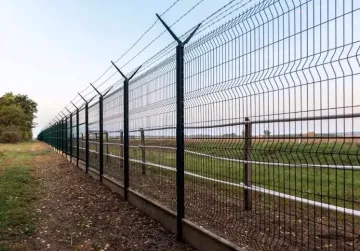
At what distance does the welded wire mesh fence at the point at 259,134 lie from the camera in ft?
8.92

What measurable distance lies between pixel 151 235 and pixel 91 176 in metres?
6.80

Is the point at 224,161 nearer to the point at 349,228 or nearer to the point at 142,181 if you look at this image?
the point at 349,228

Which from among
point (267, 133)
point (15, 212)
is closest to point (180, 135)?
point (267, 133)

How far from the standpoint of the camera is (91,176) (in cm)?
1173


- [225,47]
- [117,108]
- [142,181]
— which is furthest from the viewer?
[117,108]

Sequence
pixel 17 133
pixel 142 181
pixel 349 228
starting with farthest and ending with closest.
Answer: pixel 17 133
pixel 142 181
pixel 349 228

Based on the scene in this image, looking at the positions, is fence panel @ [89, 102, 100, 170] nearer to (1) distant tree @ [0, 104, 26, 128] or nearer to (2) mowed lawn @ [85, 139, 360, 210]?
(2) mowed lawn @ [85, 139, 360, 210]

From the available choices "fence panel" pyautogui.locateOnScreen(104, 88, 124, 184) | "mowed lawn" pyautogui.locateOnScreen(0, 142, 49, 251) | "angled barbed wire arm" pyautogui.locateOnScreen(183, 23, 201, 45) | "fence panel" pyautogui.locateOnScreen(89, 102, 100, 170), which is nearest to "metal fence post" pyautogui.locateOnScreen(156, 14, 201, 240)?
"angled barbed wire arm" pyautogui.locateOnScreen(183, 23, 201, 45)

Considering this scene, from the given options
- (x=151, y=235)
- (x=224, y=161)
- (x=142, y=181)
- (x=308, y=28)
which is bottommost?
(x=151, y=235)

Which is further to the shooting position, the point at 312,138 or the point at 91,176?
the point at 91,176

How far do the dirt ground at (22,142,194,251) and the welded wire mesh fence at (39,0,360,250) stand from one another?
1.33 ft

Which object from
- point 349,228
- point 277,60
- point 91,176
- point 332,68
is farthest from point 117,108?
point 332,68

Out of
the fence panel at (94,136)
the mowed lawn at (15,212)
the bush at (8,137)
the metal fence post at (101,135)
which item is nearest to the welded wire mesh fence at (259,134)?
the mowed lawn at (15,212)

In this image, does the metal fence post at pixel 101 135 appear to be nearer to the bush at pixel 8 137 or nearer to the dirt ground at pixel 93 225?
the dirt ground at pixel 93 225
